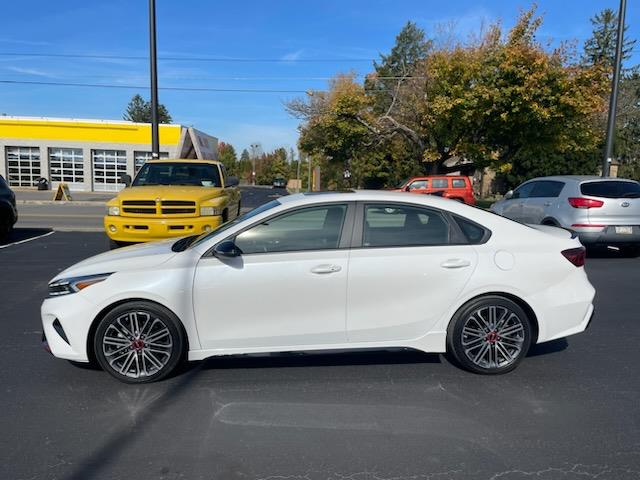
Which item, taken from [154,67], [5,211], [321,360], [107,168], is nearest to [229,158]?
[107,168]

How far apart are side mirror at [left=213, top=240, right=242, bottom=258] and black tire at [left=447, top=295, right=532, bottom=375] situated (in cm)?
186

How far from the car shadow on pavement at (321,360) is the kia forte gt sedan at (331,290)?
17.2 inches

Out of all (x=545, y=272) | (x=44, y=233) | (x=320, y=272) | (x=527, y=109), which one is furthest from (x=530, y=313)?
(x=527, y=109)

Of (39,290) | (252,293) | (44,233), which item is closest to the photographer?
(252,293)

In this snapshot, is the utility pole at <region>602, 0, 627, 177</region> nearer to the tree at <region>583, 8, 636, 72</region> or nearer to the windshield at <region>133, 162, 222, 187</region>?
the windshield at <region>133, 162, 222, 187</region>

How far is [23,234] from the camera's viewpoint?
13.2m

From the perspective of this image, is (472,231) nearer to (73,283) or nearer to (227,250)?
(227,250)

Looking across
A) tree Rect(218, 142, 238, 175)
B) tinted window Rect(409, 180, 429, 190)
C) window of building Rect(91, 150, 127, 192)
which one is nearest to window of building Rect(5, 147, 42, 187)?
window of building Rect(91, 150, 127, 192)

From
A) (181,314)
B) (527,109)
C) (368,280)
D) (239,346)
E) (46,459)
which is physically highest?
(527,109)

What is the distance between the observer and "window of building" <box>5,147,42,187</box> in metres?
37.9

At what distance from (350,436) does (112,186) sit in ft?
130

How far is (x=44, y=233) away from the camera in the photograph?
1348 centimetres

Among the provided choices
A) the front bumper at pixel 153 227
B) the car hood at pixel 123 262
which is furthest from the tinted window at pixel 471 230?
the front bumper at pixel 153 227

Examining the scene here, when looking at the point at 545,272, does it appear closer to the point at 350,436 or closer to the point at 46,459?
the point at 350,436
